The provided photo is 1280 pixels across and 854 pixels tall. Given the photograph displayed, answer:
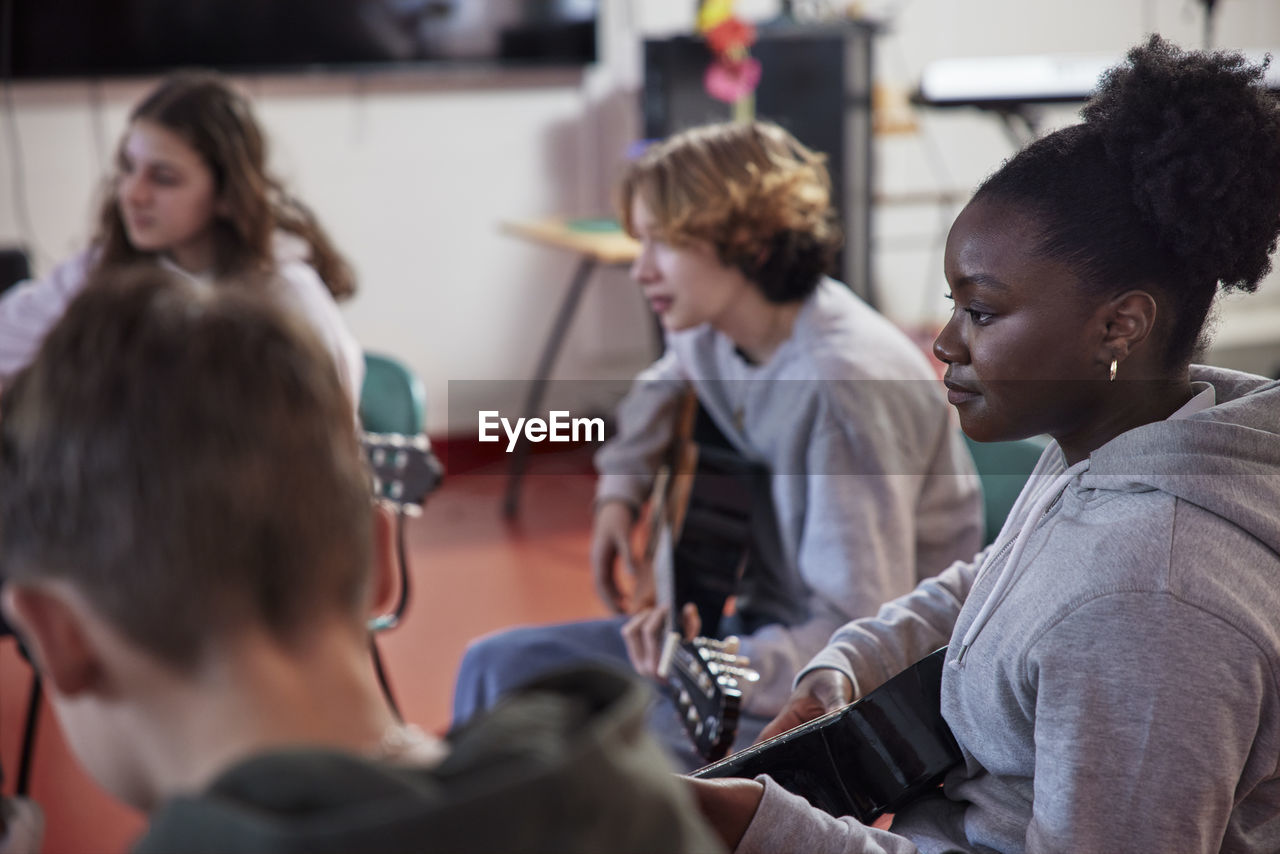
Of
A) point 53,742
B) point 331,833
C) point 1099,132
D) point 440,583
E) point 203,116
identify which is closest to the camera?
point 331,833

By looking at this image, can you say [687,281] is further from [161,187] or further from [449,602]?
[449,602]

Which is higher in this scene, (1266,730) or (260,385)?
(260,385)

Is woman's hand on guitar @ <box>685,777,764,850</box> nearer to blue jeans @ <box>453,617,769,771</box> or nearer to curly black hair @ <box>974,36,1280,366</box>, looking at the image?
curly black hair @ <box>974,36,1280,366</box>

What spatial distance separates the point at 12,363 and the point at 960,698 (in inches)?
77.6

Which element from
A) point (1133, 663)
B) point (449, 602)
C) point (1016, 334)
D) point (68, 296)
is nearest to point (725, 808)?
point (1133, 663)

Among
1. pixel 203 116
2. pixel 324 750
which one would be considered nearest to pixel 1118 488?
pixel 324 750

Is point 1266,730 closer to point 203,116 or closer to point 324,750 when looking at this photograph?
point 324,750

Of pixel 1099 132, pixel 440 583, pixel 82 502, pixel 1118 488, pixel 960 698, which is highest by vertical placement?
pixel 1099 132

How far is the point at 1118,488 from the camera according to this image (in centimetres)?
96

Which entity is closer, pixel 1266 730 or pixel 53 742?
pixel 1266 730

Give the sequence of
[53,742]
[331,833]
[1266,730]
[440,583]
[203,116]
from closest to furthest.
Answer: [331,833] < [1266,730] < [203,116] < [53,742] < [440,583]

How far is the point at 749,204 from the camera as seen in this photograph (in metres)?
1.87

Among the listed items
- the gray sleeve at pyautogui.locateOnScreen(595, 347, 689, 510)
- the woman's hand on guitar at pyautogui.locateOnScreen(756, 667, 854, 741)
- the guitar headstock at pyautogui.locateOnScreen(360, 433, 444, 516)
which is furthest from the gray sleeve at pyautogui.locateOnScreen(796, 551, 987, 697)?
the guitar headstock at pyautogui.locateOnScreen(360, 433, 444, 516)

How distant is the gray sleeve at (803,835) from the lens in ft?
3.21
